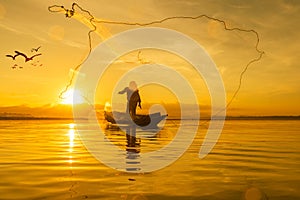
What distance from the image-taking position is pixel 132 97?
103 ft

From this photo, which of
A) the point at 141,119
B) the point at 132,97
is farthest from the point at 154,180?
the point at 141,119

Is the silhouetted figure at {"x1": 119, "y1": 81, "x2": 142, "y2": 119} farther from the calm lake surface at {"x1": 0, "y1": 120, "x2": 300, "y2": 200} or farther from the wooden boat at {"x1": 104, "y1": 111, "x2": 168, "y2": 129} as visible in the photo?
the calm lake surface at {"x1": 0, "y1": 120, "x2": 300, "y2": 200}

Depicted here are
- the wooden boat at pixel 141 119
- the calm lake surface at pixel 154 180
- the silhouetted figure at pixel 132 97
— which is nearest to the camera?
the calm lake surface at pixel 154 180

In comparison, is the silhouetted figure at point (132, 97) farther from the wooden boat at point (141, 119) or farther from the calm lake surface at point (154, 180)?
the calm lake surface at point (154, 180)

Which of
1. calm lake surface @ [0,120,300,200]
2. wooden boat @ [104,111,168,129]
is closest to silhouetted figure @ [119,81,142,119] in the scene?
wooden boat @ [104,111,168,129]

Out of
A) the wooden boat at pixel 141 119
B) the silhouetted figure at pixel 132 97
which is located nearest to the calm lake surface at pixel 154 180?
the silhouetted figure at pixel 132 97

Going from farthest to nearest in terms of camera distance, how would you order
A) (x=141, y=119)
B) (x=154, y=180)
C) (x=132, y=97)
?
(x=141, y=119) → (x=132, y=97) → (x=154, y=180)

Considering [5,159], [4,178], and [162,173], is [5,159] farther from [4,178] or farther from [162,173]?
[162,173]

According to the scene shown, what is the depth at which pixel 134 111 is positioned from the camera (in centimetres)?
3356

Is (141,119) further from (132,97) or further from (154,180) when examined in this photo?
(154,180)

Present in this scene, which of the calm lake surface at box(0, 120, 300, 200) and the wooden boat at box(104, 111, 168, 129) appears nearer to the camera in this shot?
the calm lake surface at box(0, 120, 300, 200)

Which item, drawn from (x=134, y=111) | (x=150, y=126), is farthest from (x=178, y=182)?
(x=150, y=126)

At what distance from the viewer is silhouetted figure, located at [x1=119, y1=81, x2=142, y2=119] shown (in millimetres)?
30547

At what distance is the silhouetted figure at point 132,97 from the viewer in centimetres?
3055
